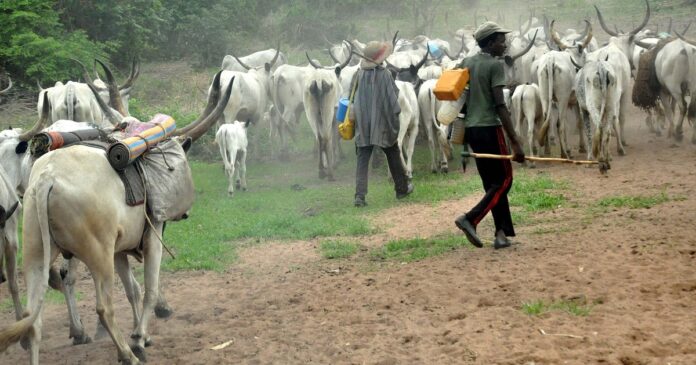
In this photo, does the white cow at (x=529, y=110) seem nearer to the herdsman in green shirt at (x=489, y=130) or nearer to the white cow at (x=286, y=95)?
the white cow at (x=286, y=95)

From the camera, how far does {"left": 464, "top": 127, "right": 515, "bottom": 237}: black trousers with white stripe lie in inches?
329

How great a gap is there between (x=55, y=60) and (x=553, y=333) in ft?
51.6

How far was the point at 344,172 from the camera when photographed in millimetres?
16484

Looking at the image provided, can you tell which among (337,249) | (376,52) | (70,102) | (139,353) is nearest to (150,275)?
(139,353)

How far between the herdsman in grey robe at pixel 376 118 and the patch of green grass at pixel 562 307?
602 centimetres

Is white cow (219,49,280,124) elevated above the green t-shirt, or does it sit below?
below

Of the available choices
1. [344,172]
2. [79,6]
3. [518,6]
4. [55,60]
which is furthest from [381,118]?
[518,6]

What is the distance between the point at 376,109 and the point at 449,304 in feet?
19.3

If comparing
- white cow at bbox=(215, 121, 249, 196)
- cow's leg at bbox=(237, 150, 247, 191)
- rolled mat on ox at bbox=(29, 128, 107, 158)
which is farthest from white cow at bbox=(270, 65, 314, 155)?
rolled mat on ox at bbox=(29, 128, 107, 158)

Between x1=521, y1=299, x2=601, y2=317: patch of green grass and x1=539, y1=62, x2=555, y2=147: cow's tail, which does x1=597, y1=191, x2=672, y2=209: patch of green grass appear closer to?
x1=539, y1=62, x2=555, y2=147: cow's tail

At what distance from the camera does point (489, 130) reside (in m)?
8.41

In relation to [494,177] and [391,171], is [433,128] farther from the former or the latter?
[494,177]

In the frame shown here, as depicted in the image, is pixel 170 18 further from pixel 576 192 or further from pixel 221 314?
pixel 221 314

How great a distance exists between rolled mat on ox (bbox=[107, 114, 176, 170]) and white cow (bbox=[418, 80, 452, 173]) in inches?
322
